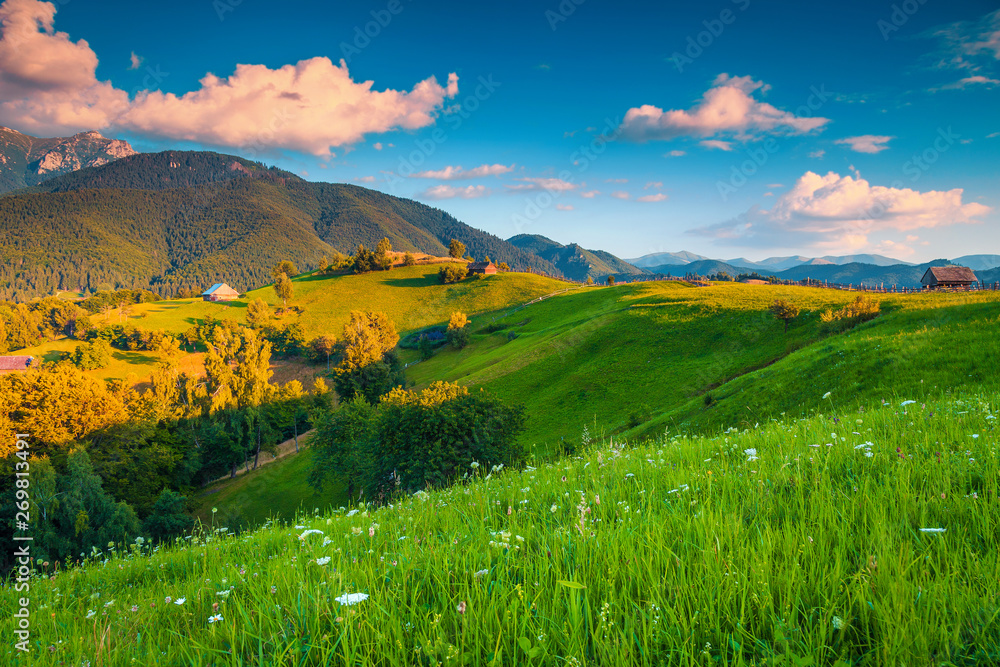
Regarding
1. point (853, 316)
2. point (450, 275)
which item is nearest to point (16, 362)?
point (450, 275)

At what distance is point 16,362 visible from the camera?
102 m

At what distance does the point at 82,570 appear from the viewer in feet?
19.5

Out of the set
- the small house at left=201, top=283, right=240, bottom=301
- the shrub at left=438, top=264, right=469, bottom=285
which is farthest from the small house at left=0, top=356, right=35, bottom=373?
the shrub at left=438, top=264, right=469, bottom=285

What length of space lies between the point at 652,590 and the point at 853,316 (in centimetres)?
5358

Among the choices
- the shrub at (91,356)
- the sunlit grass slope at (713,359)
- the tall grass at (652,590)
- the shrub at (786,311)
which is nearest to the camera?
the tall grass at (652,590)

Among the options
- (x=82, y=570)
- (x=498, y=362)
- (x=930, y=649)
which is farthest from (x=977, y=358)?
(x=498, y=362)

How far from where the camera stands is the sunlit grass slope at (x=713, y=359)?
74.0 feet

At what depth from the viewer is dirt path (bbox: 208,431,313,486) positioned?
62481 mm

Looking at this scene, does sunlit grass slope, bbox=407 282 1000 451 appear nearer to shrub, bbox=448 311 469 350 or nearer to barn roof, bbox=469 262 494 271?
shrub, bbox=448 311 469 350

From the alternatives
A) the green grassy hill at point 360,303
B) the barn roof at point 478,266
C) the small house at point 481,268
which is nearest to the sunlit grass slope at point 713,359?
the green grassy hill at point 360,303

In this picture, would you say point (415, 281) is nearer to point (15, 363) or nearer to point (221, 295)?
point (221, 295)

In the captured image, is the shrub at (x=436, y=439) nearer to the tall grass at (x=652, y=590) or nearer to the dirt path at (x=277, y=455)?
the tall grass at (x=652, y=590)

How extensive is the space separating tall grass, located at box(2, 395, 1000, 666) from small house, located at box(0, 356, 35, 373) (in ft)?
478

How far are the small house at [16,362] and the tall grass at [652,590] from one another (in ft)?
478
